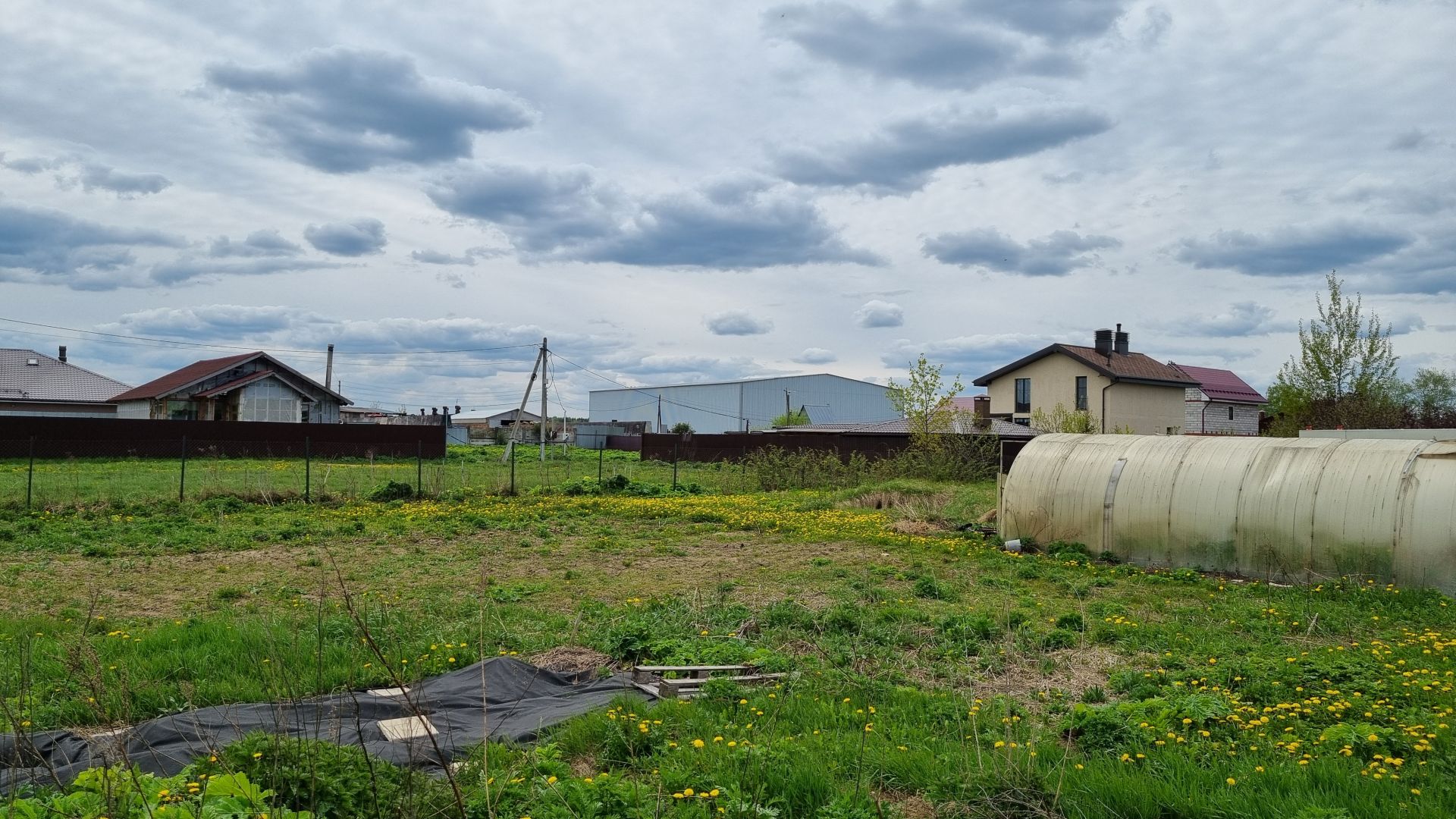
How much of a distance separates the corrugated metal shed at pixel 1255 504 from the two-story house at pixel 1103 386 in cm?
3192

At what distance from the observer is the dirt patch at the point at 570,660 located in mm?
7418

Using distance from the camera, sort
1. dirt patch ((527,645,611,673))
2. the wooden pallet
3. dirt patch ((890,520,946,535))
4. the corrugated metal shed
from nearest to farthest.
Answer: the wooden pallet
dirt patch ((527,645,611,673))
the corrugated metal shed
dirt patch ((890,520,946,535))

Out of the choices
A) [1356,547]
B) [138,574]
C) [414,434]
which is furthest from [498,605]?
[414,434]

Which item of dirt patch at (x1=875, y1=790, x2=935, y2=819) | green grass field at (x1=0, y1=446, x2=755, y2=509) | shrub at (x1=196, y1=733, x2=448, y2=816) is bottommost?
dirt patch at (x1=875, y1=790, x2=935, y2=819)

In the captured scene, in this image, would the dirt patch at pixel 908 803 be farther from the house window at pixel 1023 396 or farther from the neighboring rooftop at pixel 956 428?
the house window at pixel 1023 396

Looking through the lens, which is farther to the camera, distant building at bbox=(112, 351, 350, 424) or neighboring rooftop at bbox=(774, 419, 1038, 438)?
distant building at bbox=(112, 351, 350, 424)

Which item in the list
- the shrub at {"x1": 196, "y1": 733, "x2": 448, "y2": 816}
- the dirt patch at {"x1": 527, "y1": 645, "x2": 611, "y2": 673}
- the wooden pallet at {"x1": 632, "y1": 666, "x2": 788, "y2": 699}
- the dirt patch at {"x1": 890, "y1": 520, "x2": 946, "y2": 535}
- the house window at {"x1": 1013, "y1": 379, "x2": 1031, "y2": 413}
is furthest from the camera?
the house window at {"x1": 1013, "y1": 379, "x2": 1031, "y2": 413}

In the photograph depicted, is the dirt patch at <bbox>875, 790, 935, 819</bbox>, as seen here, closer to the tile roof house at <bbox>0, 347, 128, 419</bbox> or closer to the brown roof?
the brown roof

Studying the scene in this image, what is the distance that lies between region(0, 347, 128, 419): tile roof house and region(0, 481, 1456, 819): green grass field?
1686 inches

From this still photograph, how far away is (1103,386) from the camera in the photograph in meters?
46.5

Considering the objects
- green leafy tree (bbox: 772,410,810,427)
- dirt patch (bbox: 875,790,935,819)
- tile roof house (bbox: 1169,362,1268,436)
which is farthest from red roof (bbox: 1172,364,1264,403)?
dirt patch (bbox: 875,790,935,819)

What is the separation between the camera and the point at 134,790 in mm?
3812

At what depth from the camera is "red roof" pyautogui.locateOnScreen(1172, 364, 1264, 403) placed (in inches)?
2341

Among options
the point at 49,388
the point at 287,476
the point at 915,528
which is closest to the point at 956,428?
the point at 915,528
